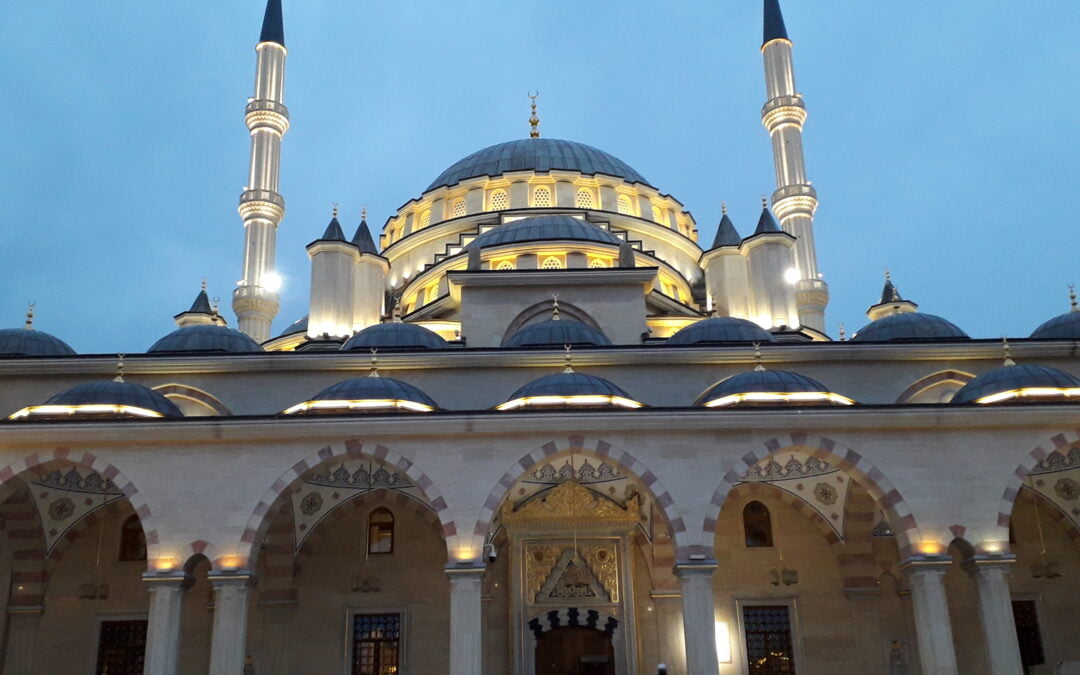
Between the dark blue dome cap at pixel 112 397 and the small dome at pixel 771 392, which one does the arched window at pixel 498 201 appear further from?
the dark blue dome cap at pixel 112 397

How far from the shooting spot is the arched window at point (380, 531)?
17.4m

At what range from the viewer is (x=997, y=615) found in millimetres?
13148

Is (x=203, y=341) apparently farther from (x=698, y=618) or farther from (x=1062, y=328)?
(x=1062, y=328)

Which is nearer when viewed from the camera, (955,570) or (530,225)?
(955,570)

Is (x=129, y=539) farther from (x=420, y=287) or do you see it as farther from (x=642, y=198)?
(x=642, y=198)

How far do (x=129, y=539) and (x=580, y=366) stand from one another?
8.54 metres

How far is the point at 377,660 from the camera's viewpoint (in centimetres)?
1675

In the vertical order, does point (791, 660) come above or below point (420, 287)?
below

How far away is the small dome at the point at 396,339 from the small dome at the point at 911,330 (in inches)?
331

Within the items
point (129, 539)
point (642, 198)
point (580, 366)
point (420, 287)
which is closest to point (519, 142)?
point (642, 198)

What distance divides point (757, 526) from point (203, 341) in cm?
1134

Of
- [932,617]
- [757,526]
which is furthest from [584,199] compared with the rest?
[932,617]

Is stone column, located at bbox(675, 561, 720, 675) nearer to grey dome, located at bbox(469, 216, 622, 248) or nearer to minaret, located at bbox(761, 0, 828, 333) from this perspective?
grey dome, located at bbox(469, 216, 622, 248)

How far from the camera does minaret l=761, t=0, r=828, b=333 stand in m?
27.3
